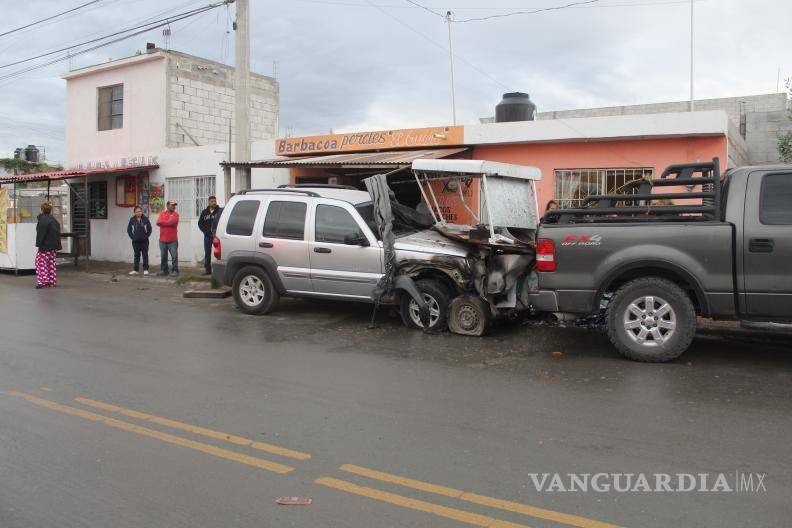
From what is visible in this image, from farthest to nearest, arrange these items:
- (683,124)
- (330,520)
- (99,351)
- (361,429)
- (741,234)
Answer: (683,124)
(99,351)
(741,234)
(361,429)
(330,520)

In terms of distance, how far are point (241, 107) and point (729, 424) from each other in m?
11.5

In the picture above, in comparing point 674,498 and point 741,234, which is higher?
point 741,234

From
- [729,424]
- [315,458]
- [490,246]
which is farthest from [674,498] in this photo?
[490,246]

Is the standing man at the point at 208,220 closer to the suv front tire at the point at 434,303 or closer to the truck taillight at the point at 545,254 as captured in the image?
the suv front tire at the point at 434,303

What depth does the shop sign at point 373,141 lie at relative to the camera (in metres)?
14.1

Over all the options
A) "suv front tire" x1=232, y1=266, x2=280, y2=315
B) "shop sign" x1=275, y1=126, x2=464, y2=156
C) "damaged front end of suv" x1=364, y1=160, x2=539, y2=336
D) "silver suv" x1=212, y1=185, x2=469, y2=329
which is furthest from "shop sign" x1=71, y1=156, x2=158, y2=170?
"damaged front end of suv" x1=364, y1=160, x2=539, y2=336

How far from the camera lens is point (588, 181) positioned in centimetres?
1300

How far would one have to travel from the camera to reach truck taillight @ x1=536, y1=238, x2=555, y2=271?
750 cm

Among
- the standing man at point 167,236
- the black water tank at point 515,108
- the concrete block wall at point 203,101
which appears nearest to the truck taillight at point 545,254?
the black water tank at point 515,108

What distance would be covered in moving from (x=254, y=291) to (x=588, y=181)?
6714 millimetres

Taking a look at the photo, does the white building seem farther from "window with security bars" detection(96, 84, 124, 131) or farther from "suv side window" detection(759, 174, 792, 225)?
"suv side window" detection(759, 174, 792, 225)

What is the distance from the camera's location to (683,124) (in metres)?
11.8

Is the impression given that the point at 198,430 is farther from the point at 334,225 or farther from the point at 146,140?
the point at 146,140

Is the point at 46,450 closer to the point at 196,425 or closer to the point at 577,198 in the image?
the point at 196,425
